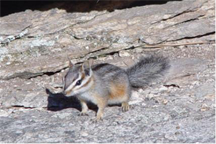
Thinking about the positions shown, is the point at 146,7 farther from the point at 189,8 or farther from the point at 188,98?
the point at 188,98

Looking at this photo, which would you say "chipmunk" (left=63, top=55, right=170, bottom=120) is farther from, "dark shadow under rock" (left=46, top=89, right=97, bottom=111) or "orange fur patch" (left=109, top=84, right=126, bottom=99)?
→ "dark shadow under rock" (left=46, top=89, right=97, bottom=111)

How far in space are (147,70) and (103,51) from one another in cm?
87

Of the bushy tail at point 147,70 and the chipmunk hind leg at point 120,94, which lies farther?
the bushy tail at point 147,70

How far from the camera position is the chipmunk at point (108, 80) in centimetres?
574

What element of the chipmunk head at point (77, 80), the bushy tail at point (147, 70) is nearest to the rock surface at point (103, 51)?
the bushy tail at point (147, 70)

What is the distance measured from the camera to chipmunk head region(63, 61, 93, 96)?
558 cm

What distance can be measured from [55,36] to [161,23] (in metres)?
1.49

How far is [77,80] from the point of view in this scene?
5688mm

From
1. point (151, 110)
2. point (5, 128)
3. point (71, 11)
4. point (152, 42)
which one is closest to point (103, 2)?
point (71, 11)

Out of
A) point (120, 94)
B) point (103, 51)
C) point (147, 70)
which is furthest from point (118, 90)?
point (103, 51)

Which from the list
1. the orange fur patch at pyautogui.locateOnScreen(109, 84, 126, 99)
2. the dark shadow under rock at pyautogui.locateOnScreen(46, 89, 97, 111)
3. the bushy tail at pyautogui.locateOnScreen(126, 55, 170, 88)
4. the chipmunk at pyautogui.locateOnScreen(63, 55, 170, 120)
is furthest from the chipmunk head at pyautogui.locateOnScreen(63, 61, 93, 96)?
the bushy tail at pyautogui.locateOnScreen(126, 55, 170, 88)

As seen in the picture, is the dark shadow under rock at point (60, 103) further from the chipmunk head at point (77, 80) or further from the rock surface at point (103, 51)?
the chipmunk head at point (77, 80)

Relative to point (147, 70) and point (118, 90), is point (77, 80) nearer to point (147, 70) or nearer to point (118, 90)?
point (118, 90)

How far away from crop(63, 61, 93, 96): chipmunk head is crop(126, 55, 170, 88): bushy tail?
2.93 feet
